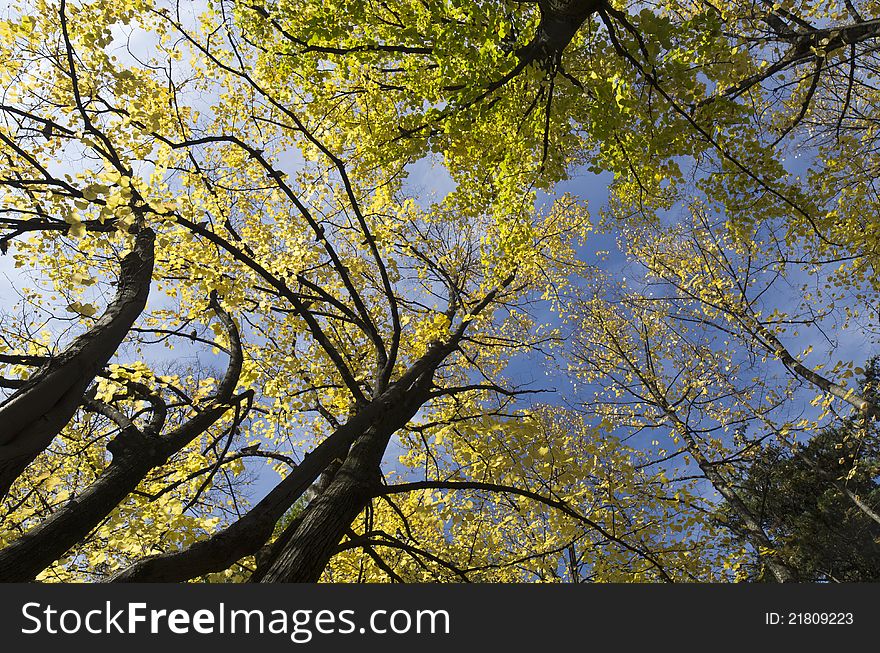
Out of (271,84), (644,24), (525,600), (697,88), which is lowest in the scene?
(525,600)

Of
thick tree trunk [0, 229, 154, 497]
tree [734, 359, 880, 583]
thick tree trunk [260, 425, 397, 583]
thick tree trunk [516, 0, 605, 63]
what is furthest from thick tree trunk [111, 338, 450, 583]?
tree [734, 359, 880, 583]

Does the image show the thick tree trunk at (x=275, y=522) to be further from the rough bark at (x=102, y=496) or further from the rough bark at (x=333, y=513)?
the rough bark at (x=102, y=496)

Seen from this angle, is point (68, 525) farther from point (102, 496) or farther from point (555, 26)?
point (555, 26)

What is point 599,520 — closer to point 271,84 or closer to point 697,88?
point 697,88

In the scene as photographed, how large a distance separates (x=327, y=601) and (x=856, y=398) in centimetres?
735

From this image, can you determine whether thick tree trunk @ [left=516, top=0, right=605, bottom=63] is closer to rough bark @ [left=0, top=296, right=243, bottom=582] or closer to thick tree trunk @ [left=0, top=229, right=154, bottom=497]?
thick tree trunk @ [left=0, top=229, right=154, bottom=497]

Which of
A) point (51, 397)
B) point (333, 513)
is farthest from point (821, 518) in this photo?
point (51, 397)

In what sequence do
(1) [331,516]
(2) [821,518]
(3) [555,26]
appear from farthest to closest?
(2) [821,518] < (1) [331,516] < (3) [555,26]

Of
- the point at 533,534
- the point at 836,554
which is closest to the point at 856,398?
the point at 533,534

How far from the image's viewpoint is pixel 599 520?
5.35 metres

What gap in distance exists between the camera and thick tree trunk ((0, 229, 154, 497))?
1.99 metres

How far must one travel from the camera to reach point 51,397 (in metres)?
2.11

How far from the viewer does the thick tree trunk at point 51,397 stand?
6.52 ft

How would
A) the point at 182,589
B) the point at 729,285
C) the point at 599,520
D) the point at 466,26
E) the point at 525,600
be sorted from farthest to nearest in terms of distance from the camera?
the point at 729,285 < the point at 599,520 < the point at 466,26 < the point at 525,600 < the point at 182,589
